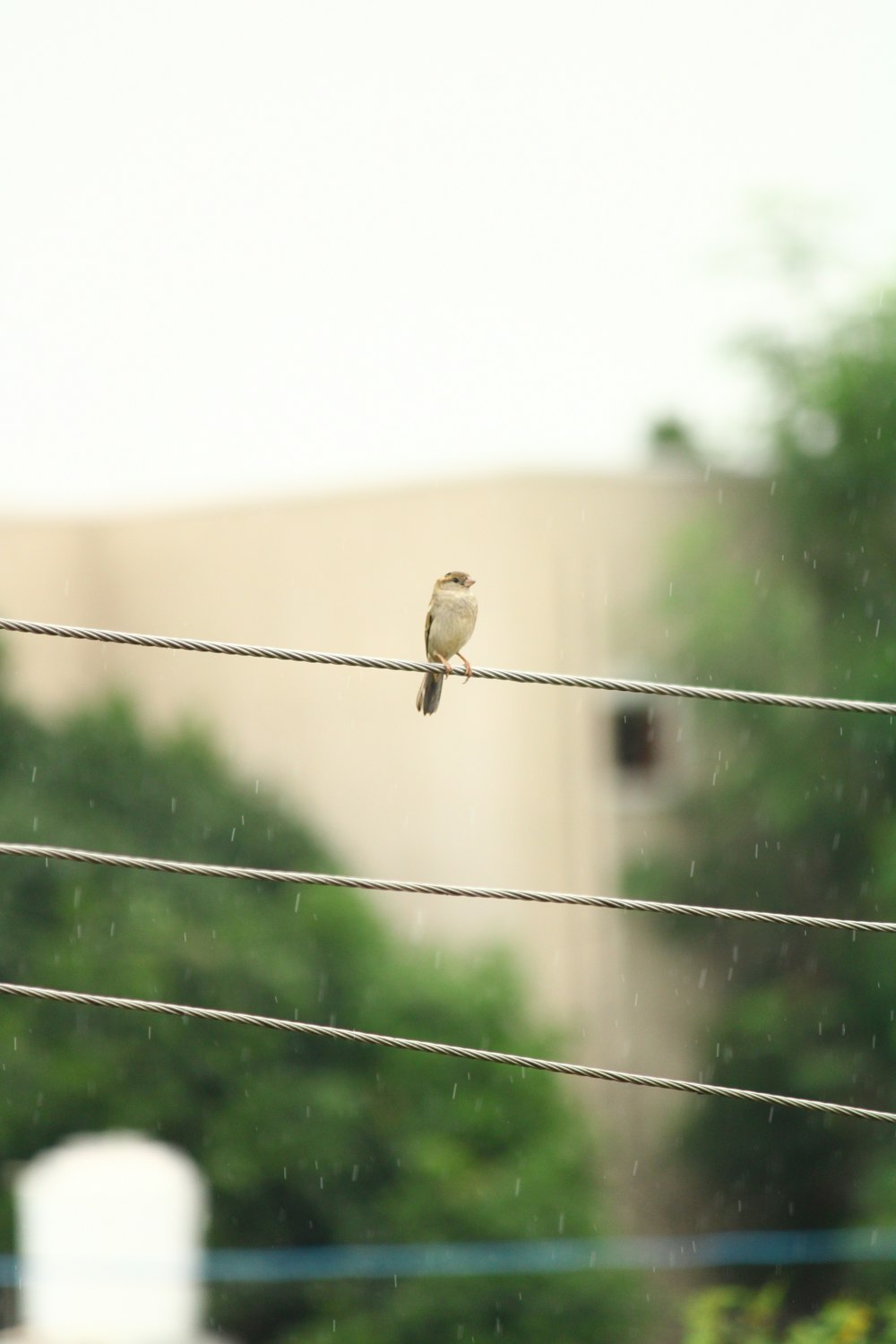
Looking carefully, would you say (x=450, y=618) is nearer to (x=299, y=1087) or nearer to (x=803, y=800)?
(x=299, y=1087)

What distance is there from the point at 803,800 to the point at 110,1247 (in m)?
6.57

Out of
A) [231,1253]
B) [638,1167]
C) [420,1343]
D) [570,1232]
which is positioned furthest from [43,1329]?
[638,1167]

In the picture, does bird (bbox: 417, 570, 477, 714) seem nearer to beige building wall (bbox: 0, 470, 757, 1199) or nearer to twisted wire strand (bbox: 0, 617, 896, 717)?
twisted wire strand (bbox: 0, 617, 896, 717)

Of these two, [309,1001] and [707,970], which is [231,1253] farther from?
[707,970]

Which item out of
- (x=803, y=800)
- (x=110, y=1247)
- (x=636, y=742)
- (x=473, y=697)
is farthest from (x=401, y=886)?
(x=636, y=742)

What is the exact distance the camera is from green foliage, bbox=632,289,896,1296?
12.5 meters

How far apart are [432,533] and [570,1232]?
5647 mm

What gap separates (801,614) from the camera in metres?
12.7

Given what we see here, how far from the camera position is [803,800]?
1288cm

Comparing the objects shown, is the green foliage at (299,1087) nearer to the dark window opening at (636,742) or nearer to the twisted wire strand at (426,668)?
the dark window opening at (636,742)

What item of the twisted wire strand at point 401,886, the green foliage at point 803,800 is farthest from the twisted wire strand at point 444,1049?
the green foliage at point 803,800

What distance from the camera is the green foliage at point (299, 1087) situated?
36.2ft

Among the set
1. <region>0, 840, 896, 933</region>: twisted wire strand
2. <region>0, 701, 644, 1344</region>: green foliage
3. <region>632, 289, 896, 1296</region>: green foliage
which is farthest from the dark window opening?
<region>0, 840, 896, 933</region>: twisted wire strand

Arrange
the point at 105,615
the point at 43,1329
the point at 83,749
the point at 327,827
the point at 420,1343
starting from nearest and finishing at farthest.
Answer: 1. the point at 43,1329
2. the point at 420,1343
3. the point at 83,749
4. the point at 327,827
5. the point at 105,615
